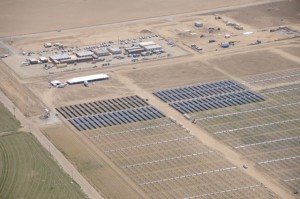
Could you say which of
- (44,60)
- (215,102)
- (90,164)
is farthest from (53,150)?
(44,60)

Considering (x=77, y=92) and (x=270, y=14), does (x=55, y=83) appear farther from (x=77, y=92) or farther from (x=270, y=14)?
(x=270, y=14)

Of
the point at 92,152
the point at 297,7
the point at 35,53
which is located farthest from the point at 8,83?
the point at 297,7

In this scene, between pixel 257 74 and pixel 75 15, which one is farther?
pixel 75 15

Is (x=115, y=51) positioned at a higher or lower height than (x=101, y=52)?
lower

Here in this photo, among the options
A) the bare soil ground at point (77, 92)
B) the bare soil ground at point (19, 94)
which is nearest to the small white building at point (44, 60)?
the bare soil ground at point (19, 94)

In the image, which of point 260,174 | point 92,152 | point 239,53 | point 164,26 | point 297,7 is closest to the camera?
point 260,174

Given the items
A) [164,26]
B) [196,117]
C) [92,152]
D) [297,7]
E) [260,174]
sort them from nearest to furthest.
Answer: [260,174], [92,152], [196,117], [164,26], [297,7]

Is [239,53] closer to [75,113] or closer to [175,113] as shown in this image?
[175,113]
